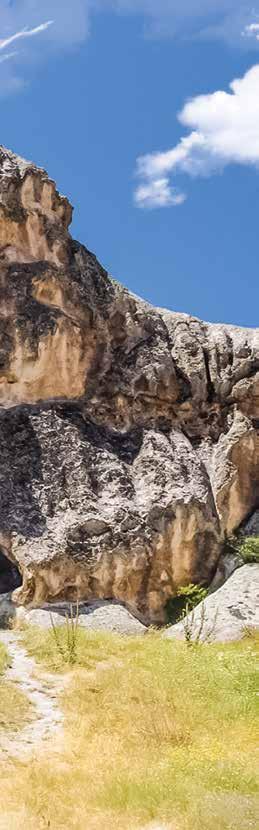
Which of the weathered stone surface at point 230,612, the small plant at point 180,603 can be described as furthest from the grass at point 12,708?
the small plant at point 180,603

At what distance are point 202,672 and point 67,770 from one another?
4584 millimetres

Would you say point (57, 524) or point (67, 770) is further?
point (57, 524)

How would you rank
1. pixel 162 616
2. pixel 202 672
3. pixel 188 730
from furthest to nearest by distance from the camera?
pixel 162 616, pixel 202 672, pixel 188 730

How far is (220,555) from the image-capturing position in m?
25.6

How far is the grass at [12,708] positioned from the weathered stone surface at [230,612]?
679 cm

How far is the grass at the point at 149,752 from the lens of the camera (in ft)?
23.7

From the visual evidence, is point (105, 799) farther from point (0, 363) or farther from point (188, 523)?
point (0, 363)

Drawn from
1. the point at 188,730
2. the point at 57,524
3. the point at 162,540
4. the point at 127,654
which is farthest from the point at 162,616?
the point at 188,730

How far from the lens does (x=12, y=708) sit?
1147cm

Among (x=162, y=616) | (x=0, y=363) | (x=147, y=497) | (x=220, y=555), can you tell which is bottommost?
(x=162, y=616)

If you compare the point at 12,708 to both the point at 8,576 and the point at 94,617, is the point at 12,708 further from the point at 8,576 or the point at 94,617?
the point at 8,576

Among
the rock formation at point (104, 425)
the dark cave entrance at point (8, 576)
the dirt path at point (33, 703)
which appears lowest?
the dirt path at point (33, 703)

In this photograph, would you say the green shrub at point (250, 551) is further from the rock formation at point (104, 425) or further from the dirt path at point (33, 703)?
the dirt path at point (33, 703)

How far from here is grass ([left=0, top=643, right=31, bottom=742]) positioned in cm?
1077
